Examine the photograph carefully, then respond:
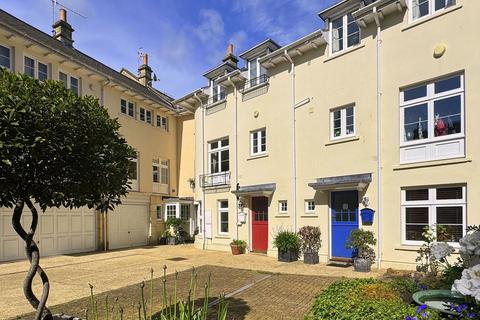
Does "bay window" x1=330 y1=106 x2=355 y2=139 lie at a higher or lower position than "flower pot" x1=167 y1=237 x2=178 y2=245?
higher

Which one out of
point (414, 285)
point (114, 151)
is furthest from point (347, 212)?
point (114, 151)

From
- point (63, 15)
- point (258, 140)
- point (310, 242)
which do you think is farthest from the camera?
point (63, 15)

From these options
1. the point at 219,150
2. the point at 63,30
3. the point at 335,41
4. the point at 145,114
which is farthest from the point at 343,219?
the point at 63,30

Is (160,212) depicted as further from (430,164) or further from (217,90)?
(430,164)

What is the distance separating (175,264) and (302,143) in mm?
6309

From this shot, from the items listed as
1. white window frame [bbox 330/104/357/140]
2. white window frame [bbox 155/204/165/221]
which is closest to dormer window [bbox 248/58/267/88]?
white window frame [bbox 330/104/357/140]

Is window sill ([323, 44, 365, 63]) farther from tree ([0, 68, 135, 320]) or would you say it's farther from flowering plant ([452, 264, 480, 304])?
flowering plant ([452, 264, 480, 304])

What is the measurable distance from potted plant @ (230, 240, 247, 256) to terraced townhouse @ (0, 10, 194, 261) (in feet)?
21.0

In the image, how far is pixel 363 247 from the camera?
10.9 metres

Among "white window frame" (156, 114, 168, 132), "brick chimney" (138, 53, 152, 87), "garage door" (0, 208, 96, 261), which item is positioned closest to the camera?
"garage door" (0, 208, 96, 261)

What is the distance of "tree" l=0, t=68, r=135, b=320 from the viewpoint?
13.2ft

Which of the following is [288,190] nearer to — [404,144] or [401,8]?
[404,144]

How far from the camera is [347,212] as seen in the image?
12.2 metres

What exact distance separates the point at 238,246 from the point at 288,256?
2.98m
